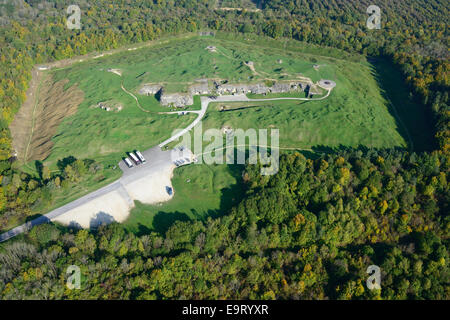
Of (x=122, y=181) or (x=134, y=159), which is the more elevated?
(x=134, y=159)

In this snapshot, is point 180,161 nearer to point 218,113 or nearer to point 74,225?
point 218,113

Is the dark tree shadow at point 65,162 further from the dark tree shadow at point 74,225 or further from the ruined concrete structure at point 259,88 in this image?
the ruined concrete structure at point 259,88

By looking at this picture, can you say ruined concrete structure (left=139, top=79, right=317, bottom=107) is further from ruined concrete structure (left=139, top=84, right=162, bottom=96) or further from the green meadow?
the green meadow

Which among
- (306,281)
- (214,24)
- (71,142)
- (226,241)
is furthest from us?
(214,24)

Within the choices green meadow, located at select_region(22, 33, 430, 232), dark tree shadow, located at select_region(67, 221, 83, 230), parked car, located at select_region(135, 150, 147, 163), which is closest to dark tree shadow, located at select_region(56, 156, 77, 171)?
green meadow, located at select_region(22, 33, 430, 232)

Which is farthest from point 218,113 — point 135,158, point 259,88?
point 135,158

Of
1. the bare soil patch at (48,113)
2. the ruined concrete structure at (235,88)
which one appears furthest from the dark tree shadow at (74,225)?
the ruined concrete structure at (235,88)

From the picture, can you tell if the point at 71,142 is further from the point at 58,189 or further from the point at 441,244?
the point at 441,244

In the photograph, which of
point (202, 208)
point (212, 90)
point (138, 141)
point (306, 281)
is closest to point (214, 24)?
point (212, 90)
